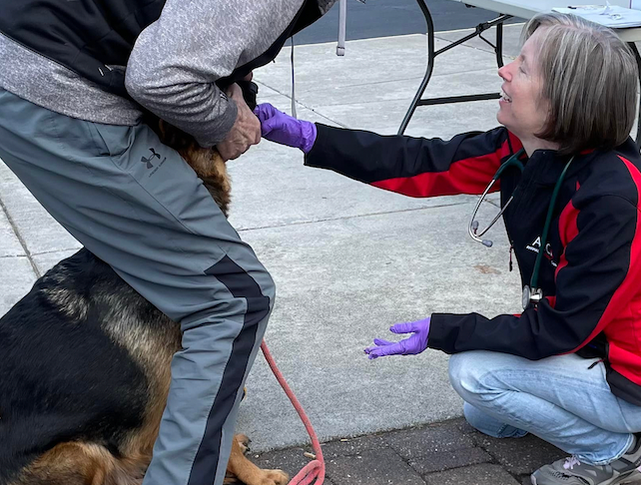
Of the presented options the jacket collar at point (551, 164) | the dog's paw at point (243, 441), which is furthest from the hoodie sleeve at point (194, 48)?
the dog's paw at point (243, 441)

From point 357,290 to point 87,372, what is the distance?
179 centimetres

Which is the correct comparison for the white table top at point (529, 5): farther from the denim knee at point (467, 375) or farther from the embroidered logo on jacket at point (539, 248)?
the denim knee at point (467, 375)

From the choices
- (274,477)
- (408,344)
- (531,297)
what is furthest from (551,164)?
(274,477)

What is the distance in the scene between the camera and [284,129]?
9.05 ft

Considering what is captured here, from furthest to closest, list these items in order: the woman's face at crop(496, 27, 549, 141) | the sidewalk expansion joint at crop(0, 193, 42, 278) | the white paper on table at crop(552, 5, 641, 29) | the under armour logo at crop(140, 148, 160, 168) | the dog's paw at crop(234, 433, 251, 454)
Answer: the sidewalk expansion joint at crop(0, 193, 42, 278)
the white paper on table at crop(552, 5, 641, 29)
the dog's paw at crop(234, 433, 251, 454)
the woman's face at crop(496, 27, 549, 141)
the under armour logo at crop(140, 148, 160, 168)

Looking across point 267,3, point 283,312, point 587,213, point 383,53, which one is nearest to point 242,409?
point 283,312

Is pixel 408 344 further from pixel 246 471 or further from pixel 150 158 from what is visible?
pixel 150 158

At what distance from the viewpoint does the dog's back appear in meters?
2.32

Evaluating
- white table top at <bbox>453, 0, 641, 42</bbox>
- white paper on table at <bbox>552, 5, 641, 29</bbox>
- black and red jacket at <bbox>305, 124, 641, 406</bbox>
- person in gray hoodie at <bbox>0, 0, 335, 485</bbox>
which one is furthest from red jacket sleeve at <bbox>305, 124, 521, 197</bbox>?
white table top at <bbox>453, 0, 641, 42</bbox>

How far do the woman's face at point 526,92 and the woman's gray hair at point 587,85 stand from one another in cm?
2

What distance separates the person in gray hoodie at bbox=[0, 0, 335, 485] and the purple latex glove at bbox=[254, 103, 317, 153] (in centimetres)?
35

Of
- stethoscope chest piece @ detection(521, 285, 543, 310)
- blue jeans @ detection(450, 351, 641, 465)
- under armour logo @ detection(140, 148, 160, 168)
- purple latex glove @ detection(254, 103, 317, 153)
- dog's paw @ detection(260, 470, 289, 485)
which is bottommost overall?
dog's paw @ detection(260, 470, 289, 485)

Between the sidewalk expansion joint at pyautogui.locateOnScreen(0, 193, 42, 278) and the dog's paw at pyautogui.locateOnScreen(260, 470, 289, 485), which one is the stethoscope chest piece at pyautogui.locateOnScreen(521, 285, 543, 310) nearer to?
the dog's paw at pyautogui.locateOnScreen(260, 470, 289, 485)

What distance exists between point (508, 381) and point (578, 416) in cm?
23
